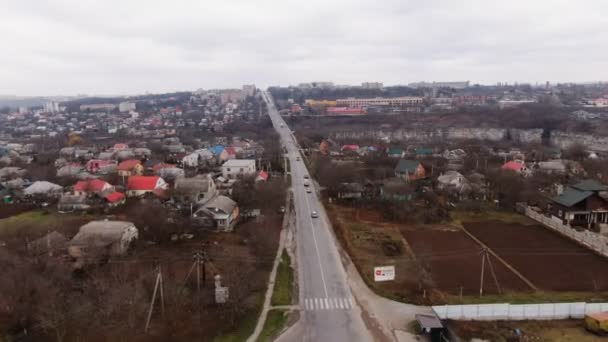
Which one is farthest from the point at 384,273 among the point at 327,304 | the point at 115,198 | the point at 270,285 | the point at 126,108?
the point at 126,108

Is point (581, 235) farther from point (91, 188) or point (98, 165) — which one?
point (98, 165)

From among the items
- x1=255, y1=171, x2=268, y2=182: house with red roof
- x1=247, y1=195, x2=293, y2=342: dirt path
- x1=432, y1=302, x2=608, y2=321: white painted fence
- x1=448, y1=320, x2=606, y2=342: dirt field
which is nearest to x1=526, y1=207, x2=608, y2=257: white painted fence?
x1=432, y1=302, x2=608, y2=321: white painted fence

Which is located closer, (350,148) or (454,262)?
(454,262)

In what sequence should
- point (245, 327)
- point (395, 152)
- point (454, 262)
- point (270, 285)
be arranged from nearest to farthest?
1. point (245, 327)
2. point (270, 285)
3. point (454, 262)
4. point (395, 152)

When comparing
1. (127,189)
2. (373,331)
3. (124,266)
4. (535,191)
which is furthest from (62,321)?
(535,191)

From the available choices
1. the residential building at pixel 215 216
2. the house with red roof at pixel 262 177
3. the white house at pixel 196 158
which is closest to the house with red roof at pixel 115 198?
the residential building at pixel 215 216

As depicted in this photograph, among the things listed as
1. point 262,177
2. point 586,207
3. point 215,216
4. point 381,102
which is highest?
point 381,102

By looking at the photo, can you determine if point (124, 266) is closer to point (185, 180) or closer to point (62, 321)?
point (62, 321)
